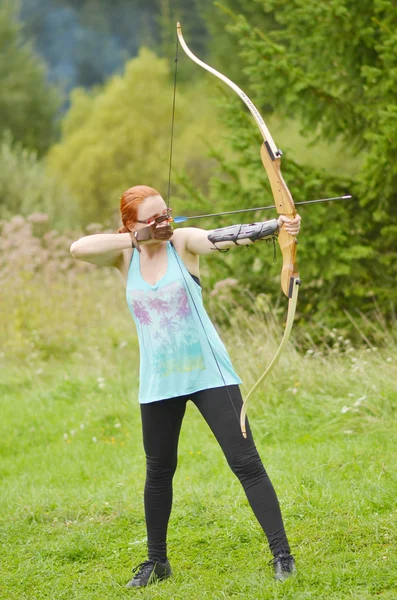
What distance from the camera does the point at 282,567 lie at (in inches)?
123

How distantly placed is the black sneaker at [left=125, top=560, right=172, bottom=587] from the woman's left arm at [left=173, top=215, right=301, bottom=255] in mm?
1270

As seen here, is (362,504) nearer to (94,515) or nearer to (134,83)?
(94,515)

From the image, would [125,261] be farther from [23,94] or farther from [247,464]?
[23,94]

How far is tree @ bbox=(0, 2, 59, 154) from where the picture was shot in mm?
24406

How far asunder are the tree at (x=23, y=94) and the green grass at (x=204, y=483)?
17.9 meters

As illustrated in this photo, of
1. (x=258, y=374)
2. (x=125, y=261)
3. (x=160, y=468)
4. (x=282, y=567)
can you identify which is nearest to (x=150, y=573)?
(x=160, y=468)

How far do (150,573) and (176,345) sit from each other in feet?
3.15

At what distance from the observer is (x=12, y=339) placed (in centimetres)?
835

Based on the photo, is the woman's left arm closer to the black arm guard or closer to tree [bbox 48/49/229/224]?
the black arm guard

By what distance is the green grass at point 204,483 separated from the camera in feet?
11.0

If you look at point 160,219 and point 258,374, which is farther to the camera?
point 258,374

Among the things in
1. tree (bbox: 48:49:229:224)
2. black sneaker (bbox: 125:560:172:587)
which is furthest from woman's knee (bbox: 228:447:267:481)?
tree (bbox: 48:49:229:224)

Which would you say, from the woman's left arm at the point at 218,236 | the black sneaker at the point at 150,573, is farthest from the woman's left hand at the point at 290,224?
the black sneaker at the point at 150,573

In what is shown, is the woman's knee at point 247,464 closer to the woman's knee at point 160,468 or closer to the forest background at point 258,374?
the woman's knee at point 160,468
